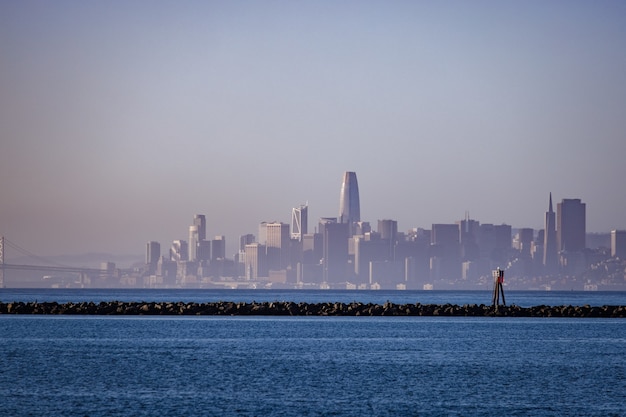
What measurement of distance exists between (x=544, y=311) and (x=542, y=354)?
44.0 meters

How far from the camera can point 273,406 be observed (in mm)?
34750

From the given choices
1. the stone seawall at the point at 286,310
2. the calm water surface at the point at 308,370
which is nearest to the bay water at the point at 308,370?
the calm water surface at the point at 308,370

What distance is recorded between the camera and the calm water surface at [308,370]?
115 ft

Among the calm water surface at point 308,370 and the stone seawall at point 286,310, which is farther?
the stone seawall at point 286,310

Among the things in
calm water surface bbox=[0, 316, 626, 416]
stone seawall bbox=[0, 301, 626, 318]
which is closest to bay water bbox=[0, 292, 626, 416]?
calm water surface bbox=[0, 316, 626, 416]

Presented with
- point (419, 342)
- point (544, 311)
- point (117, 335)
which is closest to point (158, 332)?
point (117, 335)

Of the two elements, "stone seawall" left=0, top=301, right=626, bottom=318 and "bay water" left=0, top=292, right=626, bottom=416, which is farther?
"stone seawall" left=0, top=301, right=626, bottom=318

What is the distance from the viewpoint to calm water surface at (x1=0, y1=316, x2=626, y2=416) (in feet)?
115

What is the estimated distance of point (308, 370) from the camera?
45.7 meters

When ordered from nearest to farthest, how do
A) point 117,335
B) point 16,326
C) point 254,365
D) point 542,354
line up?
point 254,365 → point 542,354 → point 117,335 → point 16,326

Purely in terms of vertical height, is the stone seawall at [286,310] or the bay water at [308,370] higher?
the stone seawall at [286,310]

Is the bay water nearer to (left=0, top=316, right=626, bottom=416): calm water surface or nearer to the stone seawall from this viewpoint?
(left=0, top=316, right=626, bottom=416): calm water surface

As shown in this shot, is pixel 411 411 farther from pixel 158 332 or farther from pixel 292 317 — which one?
pixel 292 317

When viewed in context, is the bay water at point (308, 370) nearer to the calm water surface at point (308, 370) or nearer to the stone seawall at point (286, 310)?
the calm water surface at point (308, 370)
